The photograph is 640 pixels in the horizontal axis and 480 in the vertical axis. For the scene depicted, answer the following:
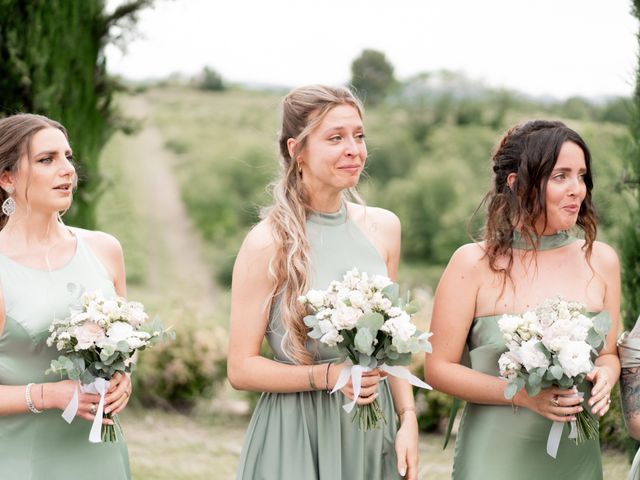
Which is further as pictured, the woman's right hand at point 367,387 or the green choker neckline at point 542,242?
the green choker neckline at point 542,242

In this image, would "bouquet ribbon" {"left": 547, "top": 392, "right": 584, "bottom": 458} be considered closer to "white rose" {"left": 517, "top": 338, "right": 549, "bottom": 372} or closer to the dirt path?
"white rose" {"left": 517, "top": 338, "right": 549, "bottom": 372}

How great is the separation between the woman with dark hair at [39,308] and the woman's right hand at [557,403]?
5.55ft

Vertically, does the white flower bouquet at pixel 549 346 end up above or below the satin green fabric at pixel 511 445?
above

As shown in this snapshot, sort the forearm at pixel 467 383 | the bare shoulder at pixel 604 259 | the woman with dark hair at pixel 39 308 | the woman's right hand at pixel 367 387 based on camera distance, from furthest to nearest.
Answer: the bare shoulder at pixel 604 259
the forearm at pixel 467 383
the woman with dark hair at pixel 39 308
the woman's right hand at pixel 367 387

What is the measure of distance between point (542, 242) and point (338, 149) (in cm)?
104

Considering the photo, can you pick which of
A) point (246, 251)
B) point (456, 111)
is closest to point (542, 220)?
point (246, 251)

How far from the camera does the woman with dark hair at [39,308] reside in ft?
11.6

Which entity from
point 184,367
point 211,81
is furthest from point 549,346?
point 211,81

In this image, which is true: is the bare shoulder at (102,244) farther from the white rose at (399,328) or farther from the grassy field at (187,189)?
the grassy field at (187,189)

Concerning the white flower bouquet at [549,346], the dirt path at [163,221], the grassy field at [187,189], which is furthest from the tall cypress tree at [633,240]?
the dirt path at [163,221]

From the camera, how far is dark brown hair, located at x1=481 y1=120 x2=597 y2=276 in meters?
3.73

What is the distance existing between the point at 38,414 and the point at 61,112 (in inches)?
181

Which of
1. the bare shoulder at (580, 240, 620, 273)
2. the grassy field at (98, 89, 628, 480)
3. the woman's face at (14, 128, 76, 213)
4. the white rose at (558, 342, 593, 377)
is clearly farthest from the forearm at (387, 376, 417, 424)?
the grassy field at (98, 89, 628, 480)

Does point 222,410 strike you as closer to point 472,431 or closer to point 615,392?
point 615,392
